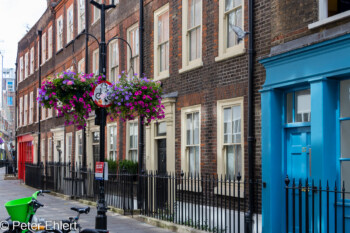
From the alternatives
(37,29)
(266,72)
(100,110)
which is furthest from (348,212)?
(37,29)

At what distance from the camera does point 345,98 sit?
28.4 ft

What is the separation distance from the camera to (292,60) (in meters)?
9.37

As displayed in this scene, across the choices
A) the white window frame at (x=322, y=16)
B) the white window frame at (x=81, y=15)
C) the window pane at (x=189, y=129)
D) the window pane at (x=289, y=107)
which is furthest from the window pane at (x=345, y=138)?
the white window frame at (x=81, y=15)

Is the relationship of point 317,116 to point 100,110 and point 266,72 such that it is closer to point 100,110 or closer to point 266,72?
point 266,72

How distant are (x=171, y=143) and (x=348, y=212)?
22.0 ft

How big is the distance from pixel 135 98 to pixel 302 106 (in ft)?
14.3

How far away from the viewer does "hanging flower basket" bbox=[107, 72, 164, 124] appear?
39.2ft

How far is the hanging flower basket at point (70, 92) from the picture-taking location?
39.4 feet

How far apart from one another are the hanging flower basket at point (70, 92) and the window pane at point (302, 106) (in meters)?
4.64

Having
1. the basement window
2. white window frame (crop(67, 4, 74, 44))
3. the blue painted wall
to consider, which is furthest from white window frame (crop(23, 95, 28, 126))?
the basement window

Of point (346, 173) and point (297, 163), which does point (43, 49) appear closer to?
point (297, 163)

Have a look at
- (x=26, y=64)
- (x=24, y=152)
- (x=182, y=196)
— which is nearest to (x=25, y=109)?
(x=26, y=64)

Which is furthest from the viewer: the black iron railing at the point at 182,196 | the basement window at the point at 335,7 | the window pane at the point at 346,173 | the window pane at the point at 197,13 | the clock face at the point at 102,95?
the window pane at the point at 197,13

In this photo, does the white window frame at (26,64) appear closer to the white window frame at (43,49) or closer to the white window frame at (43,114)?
the white window frame at (43,49)
